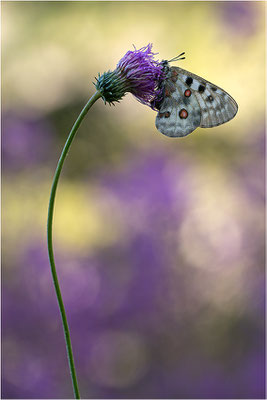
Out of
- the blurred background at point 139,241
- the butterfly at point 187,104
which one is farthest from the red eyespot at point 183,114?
the blurred background at point 139,241

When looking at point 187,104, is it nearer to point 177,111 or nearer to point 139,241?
point 177,111

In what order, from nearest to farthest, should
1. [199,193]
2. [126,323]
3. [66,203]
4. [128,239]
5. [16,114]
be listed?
1. [126,323]
2. [128,239]
3. [199,193]
4. [16,114]
5. [66,203]

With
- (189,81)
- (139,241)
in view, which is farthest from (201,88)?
(139,241)

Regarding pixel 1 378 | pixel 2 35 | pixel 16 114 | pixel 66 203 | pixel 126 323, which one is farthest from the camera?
pixel 2 35

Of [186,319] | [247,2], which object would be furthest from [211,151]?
[186,319]

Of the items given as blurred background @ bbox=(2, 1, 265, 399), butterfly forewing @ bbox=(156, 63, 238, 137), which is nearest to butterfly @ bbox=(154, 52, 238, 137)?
butterfly forewing @ bbox=(156, 63, 238, 137)

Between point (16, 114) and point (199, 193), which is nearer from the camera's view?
point (199, 193)

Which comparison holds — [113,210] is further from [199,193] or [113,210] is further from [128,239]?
[199,193]
